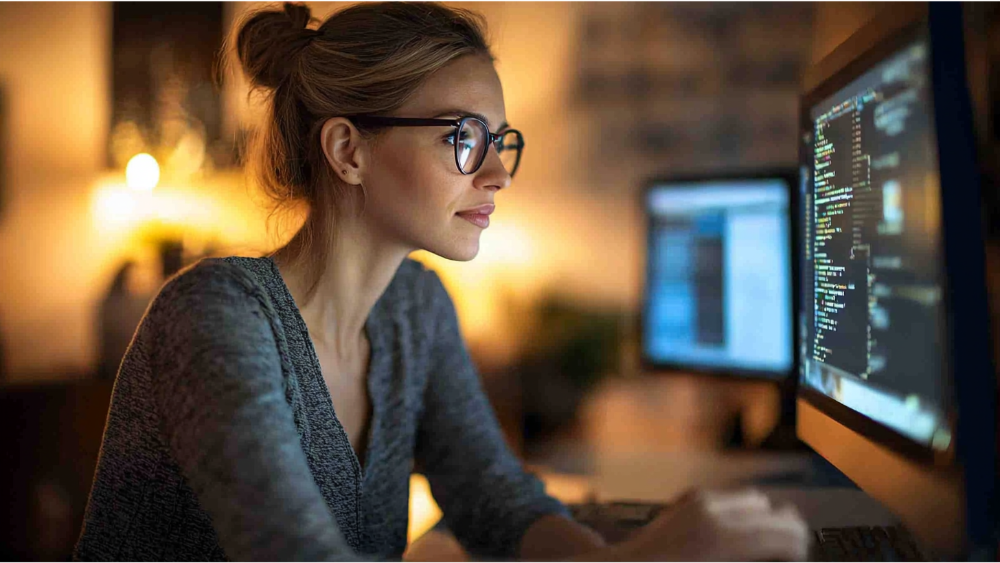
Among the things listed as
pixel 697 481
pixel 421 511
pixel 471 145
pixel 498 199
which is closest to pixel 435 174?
pixel 471 145

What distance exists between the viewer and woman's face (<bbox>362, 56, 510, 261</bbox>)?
95cm

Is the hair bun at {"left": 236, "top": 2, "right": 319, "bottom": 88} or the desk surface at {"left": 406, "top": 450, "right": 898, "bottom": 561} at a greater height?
the hair bun at {"left": 236, "top": 2, "right": 319, "bottom": 88}

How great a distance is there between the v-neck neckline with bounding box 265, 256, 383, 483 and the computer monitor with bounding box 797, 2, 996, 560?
1.90 feet

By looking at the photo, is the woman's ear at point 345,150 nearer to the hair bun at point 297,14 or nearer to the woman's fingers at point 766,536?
the hair bun at point 297,14

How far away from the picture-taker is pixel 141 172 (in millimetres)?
2742

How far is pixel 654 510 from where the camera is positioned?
3.06 ft

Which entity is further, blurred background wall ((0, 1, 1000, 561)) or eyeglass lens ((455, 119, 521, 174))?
blurred background wall ((0, 1, 1000, 561))

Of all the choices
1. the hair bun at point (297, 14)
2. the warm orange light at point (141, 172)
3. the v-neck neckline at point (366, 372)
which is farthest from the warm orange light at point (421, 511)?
the warm orange light at point (141, 172)

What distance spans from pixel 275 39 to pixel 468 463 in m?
0.68

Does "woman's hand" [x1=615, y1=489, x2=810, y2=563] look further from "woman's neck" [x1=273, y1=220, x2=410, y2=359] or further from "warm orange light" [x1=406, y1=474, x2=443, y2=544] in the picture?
"warm orange light" [x1=406, y1=474, x2=443, y2=544]

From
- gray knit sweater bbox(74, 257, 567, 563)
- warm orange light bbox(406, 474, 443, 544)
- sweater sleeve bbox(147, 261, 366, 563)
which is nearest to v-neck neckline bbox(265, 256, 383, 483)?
gray knit sweater bbox(74, 257, 567, 563)

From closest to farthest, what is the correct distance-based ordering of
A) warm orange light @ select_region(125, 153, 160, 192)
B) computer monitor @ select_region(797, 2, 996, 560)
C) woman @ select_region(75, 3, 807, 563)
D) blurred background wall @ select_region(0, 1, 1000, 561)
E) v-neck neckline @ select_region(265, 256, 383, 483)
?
1. computer monitor @ select_region(797, 2, 996, 560)
2. woman @ select_region(75, 3, 807, 563)
3. v-neck neckline @ select_region(265, 256, 383, 483)
4. blurred background wall @ select_region(0, 1, 1000, 561)
5. warm orange light @ select_region(125, 153, 160, 192)

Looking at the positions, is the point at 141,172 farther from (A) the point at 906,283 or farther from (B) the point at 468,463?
(A) the point at 906,283

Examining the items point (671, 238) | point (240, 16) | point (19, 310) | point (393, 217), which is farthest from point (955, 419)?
point (19, 310)
